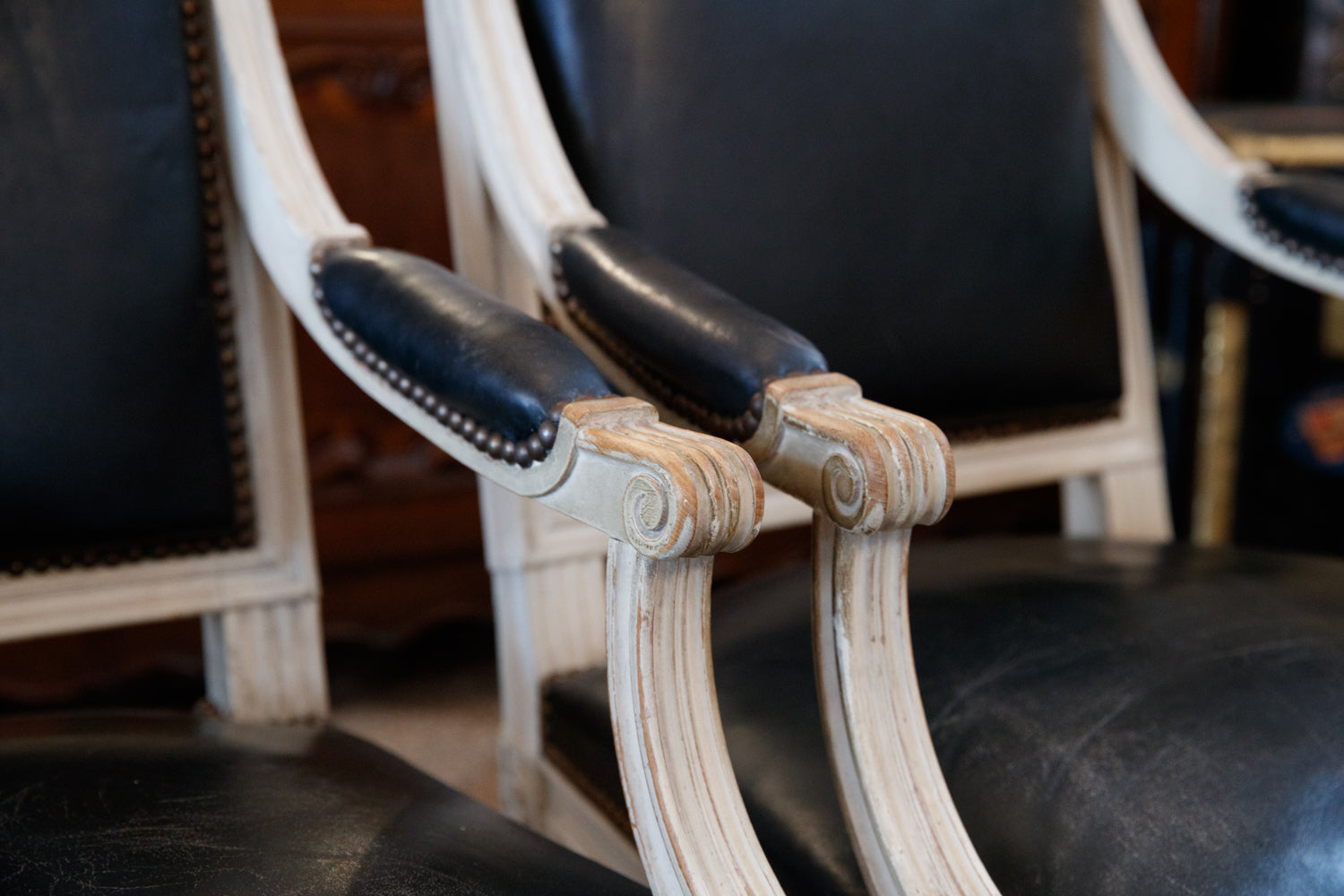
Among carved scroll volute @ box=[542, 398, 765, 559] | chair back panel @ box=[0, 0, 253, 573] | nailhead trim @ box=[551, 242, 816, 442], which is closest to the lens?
carved scroll volute @ box=[542, 398, 765, 559]

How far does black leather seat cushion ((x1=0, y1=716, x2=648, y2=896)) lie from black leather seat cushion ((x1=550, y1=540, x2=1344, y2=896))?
0.12 meters

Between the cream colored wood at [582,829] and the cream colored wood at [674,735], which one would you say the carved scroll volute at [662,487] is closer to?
the cream colored wood at [674,735]

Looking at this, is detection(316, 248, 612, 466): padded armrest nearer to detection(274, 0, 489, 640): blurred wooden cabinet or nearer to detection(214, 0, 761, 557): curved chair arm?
detection(214, 0, 761, 557): curved chair arm

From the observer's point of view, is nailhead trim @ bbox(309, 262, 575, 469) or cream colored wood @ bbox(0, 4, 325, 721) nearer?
nailhead trim @ bbox(309, 262, 575, 469)

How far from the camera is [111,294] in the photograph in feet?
2.06

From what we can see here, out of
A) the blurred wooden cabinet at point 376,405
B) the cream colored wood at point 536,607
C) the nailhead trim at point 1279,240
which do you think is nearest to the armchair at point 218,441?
the cream colored wood at point 536,607

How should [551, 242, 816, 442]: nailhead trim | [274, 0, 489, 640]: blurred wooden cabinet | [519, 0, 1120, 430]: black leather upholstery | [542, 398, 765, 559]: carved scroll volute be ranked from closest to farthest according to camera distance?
[542, 398, 765, 559]: carved scroll volute
[551, 242, 816, 442]: nailhead trim
[519, 0, 1120, 430]: black leather upholstery
[274, 0, 489, 640]: blurred wooden cabinet

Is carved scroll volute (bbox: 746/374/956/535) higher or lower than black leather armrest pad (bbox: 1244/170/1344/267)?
lower

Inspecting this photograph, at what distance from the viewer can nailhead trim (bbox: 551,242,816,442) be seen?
498 mm

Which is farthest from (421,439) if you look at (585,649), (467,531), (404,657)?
(585,649)

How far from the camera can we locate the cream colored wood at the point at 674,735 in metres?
0.42

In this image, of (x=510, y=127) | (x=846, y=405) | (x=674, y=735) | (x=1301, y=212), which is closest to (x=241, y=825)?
(x=674, y=735)

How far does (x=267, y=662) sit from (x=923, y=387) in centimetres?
44

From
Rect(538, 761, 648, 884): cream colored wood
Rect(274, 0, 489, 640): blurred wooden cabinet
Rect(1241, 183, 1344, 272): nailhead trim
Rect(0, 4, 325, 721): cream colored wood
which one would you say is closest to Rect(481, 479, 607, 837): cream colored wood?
Rect(538, 761, 648, 884): cream colored wood
